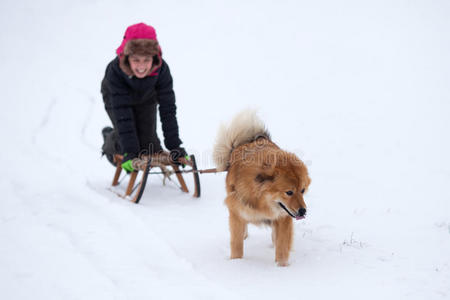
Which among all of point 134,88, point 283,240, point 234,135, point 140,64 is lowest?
point 283,240

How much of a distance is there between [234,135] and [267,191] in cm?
75

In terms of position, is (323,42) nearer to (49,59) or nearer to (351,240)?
(351,240)

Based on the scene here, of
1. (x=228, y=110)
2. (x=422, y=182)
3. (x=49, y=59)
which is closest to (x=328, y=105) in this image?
(x=228, y=110)

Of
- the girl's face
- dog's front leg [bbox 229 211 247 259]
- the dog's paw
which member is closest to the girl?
the girl's face

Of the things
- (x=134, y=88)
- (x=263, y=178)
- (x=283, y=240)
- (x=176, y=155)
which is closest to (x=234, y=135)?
(x=263, y=178)

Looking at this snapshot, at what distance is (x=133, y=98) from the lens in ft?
13.1

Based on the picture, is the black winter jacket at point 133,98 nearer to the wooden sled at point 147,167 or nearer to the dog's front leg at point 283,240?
the wooden sled at point 147,167

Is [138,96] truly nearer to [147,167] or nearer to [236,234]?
[147,167]

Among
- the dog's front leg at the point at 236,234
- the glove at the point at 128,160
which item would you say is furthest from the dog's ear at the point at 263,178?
the glove at the point at 128,160

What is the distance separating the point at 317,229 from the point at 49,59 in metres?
15.1

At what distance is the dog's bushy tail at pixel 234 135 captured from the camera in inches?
116

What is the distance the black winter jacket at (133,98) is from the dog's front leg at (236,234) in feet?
5.84

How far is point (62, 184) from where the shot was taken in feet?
13.5

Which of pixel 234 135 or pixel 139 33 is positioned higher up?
pixel 139 33
